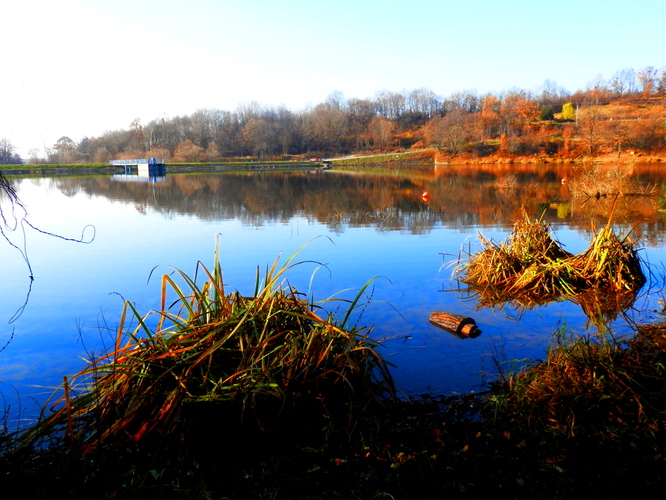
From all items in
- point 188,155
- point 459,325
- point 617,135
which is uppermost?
point 188,155

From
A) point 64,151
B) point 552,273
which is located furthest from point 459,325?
point 64,151

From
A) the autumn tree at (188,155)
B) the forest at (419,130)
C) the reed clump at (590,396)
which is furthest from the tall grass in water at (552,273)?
the autumn tree at (188,155)

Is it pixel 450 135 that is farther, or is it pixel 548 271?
pixel 450 135

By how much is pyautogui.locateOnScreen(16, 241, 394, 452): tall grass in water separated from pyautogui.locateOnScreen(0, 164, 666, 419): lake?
857 mm

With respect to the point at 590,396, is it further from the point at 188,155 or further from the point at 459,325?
the point at 188,155

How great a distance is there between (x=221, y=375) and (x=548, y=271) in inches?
230

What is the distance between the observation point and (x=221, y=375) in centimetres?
390

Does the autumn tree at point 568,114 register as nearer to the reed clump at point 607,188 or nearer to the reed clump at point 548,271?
the reed clump at point 607,188

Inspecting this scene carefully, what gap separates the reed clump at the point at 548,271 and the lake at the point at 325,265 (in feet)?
1.21

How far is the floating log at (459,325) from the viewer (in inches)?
229

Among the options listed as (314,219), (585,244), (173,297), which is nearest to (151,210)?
(314,219)

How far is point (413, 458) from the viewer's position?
10.7 ft

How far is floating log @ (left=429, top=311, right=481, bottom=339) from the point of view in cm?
582

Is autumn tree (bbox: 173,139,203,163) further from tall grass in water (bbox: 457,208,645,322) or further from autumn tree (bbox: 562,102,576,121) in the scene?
tall grass in water (bbox: 457,208,645,322)
